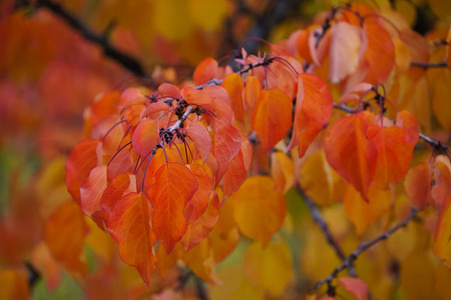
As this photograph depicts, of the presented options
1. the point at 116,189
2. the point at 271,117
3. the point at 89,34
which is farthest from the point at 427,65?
the point at 89,34

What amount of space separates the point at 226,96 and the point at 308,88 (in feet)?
0.41

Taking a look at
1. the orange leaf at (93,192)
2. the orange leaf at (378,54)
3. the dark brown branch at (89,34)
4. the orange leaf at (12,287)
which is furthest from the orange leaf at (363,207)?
the dark brown branch at (89,34)

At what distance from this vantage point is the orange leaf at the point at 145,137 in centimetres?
48

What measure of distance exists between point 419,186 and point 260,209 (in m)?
0.25

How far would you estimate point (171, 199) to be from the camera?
0.45 meters

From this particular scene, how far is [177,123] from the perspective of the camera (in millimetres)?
505

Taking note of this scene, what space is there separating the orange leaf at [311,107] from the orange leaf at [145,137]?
19 cm

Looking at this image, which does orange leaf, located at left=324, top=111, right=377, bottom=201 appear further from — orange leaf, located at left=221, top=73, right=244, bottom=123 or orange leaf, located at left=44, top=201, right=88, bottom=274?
orange leaf, located at left=44, top=201, right=88, bottom=274

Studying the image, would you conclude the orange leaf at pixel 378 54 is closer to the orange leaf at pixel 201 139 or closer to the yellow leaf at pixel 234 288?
the orange leaf at pixel 201 139

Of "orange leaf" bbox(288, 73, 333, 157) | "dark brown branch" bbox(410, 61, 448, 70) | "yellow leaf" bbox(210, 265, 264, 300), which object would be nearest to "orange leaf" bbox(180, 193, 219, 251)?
"orange leaf" bbox(288, 73, 333, 157)

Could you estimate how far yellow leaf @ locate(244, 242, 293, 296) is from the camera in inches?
36.1

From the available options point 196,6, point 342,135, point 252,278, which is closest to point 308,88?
point 342,135

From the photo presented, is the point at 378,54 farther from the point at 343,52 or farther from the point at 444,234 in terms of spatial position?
the point at 444,234

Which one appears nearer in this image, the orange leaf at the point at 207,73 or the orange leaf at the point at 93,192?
the orange leaf at the point at 93,192
